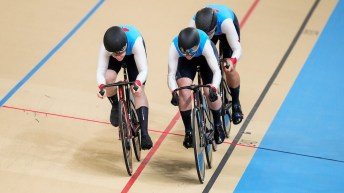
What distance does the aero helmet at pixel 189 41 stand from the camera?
303 inches

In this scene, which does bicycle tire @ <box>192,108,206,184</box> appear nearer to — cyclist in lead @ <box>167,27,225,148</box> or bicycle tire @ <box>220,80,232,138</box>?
cyclist in lead @ <box>167,27,225,148</box>

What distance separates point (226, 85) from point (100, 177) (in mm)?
1786

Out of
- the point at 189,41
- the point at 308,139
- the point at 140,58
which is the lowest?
the point at 308,139

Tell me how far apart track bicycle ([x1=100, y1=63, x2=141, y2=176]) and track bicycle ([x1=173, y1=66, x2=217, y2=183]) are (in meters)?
0.54

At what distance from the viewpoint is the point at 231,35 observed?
856cm

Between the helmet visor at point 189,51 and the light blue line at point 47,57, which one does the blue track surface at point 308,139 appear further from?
the light blue line at point 47,57

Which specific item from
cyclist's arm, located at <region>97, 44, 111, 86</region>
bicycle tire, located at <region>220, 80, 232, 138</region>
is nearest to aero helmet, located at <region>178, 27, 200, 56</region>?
cyclist's arm, located at <region>97, 44, 111, 86</region>

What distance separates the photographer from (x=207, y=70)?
815 centimetres

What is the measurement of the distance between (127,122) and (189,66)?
0.79 metres

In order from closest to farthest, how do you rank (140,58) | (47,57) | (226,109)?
(140,58), (226,109), (47,57)

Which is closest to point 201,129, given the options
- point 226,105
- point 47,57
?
point 226,105

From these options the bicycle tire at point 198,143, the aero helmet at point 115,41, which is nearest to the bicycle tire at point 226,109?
the bicycle tire at point 198,143

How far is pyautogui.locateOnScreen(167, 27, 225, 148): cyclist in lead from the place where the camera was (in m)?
7.74

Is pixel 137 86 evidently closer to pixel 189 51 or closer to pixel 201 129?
pixel 189 51
